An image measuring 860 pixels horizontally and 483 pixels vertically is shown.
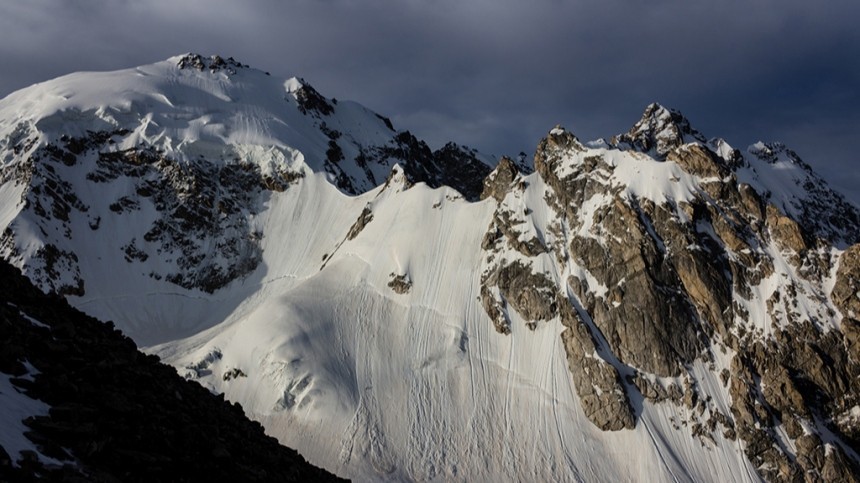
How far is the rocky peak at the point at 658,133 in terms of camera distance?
468 ft

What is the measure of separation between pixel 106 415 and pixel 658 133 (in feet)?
486

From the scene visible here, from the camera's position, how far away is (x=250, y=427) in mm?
23453

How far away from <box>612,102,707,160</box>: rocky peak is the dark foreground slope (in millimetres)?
126684

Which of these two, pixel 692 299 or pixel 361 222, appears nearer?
pixel 692 299

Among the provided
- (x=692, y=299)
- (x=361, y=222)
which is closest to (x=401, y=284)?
(x=361, y=222)

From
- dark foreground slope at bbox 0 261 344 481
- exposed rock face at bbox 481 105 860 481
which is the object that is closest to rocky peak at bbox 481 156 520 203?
exposed rock face at bbox 481 105 860 481

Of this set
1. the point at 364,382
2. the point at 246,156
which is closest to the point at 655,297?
the point at 364,382

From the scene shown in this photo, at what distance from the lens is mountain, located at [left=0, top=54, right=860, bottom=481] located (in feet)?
207

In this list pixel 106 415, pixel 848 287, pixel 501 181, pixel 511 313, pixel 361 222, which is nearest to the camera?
pixel 106 415

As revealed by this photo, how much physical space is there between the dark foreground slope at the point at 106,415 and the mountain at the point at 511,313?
41.2 meters

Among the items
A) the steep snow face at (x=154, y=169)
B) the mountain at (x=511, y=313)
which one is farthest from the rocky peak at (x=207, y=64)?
the mountain at (x=511, y=313)

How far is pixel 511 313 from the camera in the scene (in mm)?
75000

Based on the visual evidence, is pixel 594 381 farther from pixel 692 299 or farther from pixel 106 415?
pixel 106 415

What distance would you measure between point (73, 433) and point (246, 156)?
374 ft
